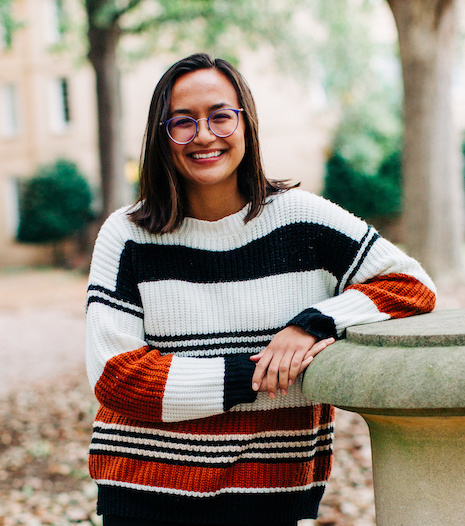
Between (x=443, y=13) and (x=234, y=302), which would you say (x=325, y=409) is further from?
(x=443, y=13)

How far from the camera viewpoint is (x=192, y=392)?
1.97 metres

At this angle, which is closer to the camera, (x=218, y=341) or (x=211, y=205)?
(x=218, y=341)

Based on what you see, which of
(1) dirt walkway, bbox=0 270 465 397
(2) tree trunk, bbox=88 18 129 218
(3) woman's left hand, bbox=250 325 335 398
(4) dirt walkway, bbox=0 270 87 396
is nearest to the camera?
(3) woman's left hand, bbox=250 325 335 398

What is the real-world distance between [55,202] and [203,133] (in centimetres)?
2110

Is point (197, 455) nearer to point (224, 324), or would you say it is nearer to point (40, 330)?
point (224, 324)

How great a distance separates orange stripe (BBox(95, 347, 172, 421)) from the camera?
1.97 m

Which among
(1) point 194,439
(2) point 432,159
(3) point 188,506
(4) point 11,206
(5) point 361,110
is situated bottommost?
(3) point 188,506

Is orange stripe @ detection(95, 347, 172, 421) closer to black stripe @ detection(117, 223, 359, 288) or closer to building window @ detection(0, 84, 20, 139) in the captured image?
black stripe @ detection(117, 223, 359, 288)

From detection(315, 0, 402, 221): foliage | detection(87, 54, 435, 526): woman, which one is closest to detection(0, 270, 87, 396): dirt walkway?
detection(87, 54, 435, 526): woman

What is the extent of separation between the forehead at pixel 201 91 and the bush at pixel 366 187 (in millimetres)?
17765

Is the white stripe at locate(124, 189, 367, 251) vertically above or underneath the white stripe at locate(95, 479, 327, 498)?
above

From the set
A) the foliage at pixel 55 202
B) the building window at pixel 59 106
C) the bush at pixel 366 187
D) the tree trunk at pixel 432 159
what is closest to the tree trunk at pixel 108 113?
the tree trunk at pixel 432 159

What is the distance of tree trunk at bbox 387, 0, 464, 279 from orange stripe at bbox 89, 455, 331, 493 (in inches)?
255

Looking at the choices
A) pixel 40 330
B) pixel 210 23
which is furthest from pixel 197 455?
pixel 210 23
